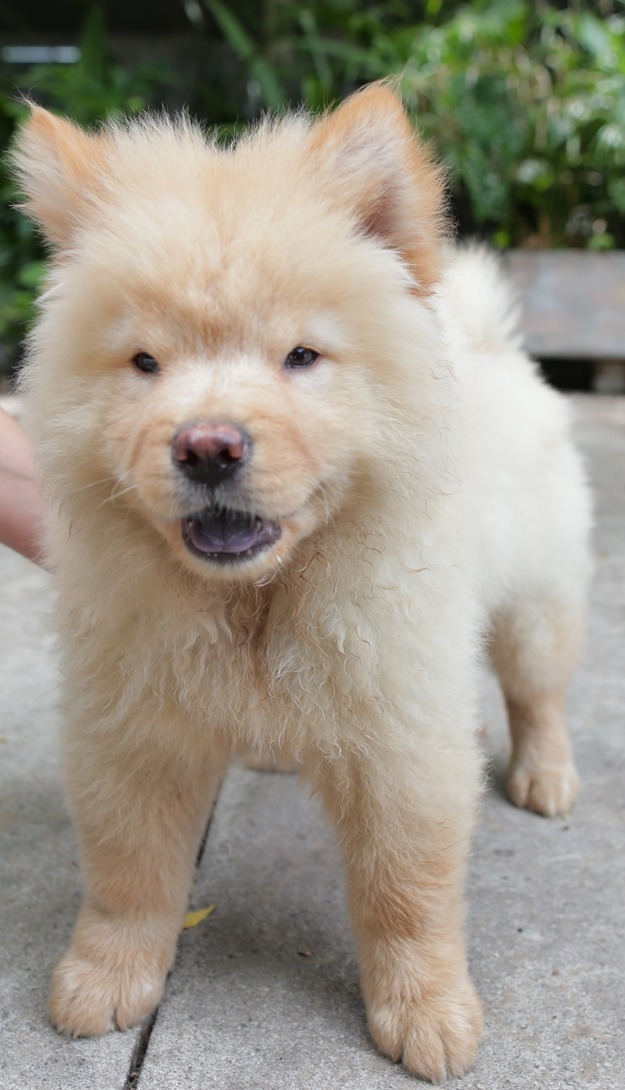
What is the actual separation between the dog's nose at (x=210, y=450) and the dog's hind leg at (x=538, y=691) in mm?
1375

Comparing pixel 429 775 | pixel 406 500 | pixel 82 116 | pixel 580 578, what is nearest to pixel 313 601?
pixel 406 500

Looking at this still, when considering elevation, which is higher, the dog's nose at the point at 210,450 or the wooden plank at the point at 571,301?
the dog's nose at the point at 210,450

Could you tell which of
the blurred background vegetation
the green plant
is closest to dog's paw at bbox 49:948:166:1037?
the blurred background vegetation

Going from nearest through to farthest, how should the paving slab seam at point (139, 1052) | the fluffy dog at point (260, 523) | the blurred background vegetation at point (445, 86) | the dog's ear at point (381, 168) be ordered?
the fluffy dog at point (260, 523) → the dog's ear at point (381, 168) → the paving slab seam at point (139, 1052) → the blurred background vegetation at point (445, 86)

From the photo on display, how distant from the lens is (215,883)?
8.55ft

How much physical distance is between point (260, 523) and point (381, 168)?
704 millimetres

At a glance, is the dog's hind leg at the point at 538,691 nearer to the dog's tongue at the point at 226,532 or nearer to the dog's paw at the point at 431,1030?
the dog's paw at the point at 431,1030

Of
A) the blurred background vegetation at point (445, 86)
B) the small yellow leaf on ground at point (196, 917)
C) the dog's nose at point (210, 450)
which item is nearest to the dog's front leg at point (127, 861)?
the small yellow leaf on ground at point (196, 917)

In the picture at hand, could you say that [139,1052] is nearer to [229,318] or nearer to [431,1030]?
[431,1030]

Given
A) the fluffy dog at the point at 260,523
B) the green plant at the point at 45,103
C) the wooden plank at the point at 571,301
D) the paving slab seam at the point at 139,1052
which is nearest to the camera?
the fluffy dog at the point at 260,523

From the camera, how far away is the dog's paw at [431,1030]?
6.54 ft

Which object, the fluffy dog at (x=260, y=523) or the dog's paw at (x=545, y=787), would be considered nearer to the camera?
the fluffy dog at (x=260, y=523)

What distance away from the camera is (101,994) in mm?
2119

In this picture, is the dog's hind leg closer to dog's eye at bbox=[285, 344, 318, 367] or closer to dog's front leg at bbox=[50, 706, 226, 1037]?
dog's front leg at bbox=[50, 706, 226, 1037]
